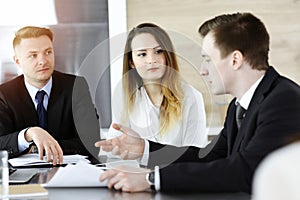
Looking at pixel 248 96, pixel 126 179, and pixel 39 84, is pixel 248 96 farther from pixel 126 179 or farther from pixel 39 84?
pixel 39 84

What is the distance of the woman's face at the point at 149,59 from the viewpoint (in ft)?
7.64

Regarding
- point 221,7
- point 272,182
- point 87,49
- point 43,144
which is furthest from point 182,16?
point 272,182

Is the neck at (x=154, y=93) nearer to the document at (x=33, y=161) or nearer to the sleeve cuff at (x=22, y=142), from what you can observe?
the document at (x=33, y=161)

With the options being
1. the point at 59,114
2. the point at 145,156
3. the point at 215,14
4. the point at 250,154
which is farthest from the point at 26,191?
the point at 215,14

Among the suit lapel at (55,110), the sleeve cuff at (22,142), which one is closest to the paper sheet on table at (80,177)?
the sleeve cuff at (22,142)

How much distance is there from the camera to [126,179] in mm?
1566

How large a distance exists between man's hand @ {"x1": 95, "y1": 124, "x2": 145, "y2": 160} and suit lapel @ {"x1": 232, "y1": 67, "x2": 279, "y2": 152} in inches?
13.6

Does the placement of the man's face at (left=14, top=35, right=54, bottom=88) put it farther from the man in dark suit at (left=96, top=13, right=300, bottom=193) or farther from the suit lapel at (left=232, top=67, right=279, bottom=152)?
the suit lapel at (left=232, top=67, right=279, bottom=152)

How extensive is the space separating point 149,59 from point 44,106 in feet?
2.74

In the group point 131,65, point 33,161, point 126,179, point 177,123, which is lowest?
point 33,161

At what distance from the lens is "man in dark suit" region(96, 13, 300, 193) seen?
1522mm

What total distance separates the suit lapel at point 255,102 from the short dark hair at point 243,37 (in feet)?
0.24

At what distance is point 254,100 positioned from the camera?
1721 millimetres

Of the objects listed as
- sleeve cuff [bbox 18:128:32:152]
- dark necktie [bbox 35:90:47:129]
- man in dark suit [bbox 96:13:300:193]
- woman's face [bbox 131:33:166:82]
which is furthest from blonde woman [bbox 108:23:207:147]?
dark necktie [bbox 35:90:47:129]
